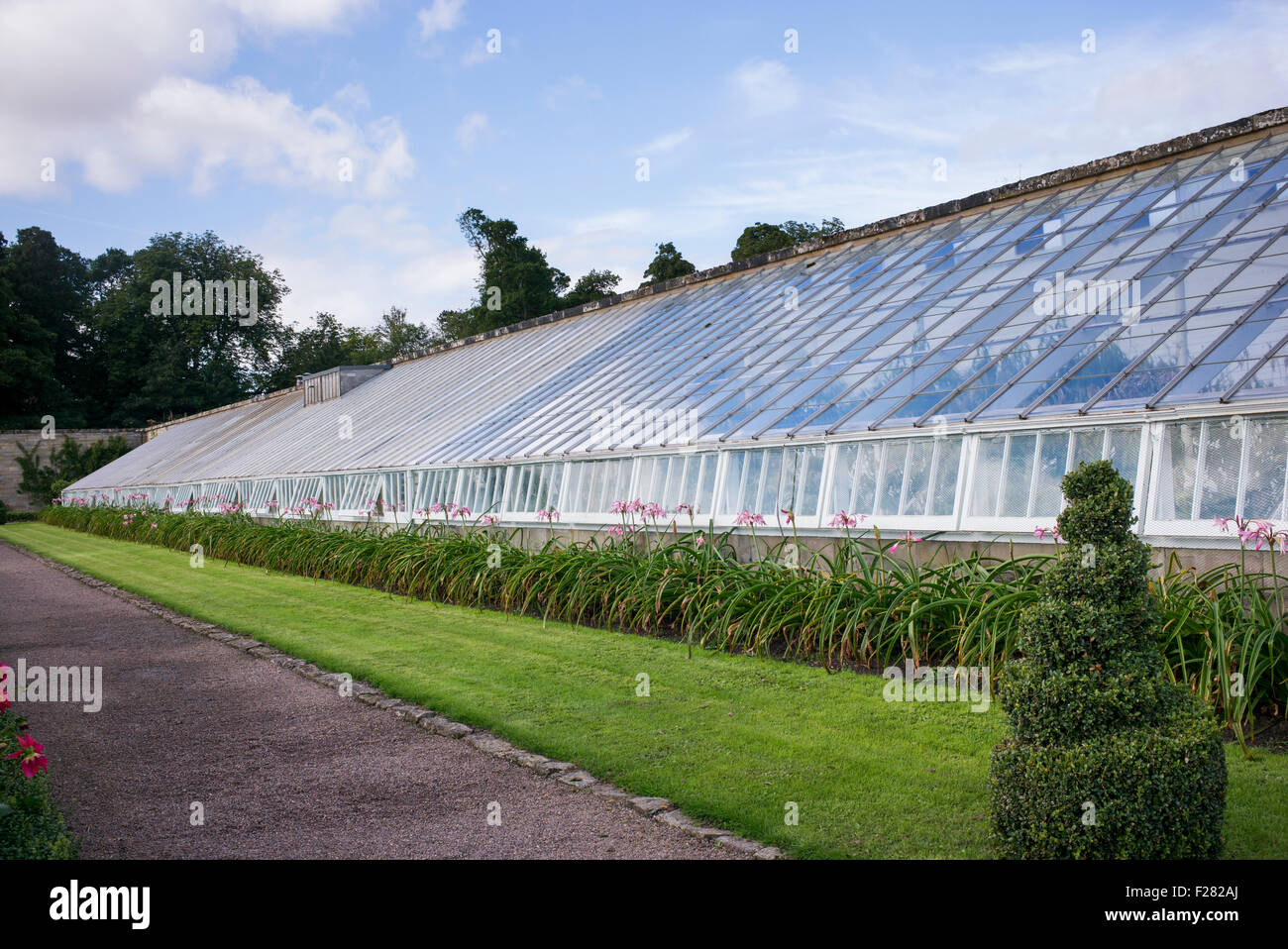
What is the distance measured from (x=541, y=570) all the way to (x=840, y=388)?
407 cm

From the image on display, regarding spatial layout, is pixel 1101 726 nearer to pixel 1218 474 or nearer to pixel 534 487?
pixel 1218 474

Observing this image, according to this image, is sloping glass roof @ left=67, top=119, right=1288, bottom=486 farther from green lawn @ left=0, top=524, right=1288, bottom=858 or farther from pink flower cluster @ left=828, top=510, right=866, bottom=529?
green lawn @ left=0, top=524, right=1288, bottom=858

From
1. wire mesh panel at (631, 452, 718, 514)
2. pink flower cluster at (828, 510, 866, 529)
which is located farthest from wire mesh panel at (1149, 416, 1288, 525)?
wire mesh panel at (631, 452, 718, 514)

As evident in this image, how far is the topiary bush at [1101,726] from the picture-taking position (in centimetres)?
325

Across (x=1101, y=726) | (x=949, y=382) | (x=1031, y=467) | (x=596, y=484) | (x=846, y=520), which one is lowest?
(x=1101, y=726)

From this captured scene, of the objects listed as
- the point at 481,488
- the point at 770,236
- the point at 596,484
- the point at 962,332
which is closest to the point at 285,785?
the point at 596,484

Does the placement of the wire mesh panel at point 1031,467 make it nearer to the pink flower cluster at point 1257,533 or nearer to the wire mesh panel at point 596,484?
the pink flower cluster at point 1257,533

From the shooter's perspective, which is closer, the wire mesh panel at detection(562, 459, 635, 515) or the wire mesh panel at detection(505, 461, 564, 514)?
the wire mesh panel at detection(562, 459, 635, 515)

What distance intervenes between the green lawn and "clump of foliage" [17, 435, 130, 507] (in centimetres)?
4493

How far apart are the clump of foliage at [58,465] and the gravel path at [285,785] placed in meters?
46.3

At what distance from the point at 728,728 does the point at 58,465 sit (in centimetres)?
5322

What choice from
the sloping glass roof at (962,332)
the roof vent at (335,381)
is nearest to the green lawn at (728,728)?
the sloping glass roof at (962,332)

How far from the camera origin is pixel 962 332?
980 centimetres

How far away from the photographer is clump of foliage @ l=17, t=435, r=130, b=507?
47.4 m
